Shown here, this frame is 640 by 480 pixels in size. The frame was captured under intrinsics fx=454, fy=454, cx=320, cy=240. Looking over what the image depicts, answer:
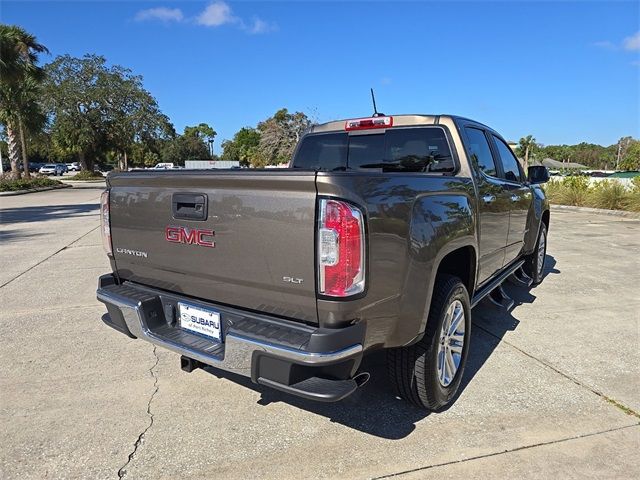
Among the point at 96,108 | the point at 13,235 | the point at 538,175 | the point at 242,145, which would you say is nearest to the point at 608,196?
the point at 538,175

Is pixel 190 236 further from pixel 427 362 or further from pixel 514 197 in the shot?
pixel 514 197

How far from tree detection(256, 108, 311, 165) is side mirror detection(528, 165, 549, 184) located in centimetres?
4963

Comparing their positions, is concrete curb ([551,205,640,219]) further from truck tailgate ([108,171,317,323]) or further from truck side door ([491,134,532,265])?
truck tailgate ([108,171,317,323])

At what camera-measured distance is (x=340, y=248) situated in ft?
7.09

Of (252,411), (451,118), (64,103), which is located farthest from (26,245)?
(64,103)

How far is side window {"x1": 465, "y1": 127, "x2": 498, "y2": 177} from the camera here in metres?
3.88

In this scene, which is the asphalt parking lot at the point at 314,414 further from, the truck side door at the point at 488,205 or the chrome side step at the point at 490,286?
the truck side door at the point at 488,205

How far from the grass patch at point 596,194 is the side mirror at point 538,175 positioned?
430 inches

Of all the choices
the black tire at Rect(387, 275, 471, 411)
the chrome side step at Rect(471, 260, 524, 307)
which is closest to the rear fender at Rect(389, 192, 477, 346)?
the black tire at Rect(387, 275, 471, 411)

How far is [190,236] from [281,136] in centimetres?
5578

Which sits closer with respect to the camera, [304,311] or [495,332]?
[304,311]

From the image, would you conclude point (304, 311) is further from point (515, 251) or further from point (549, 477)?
point (515, 251)

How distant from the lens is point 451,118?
3.75m

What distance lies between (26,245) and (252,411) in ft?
26.4
